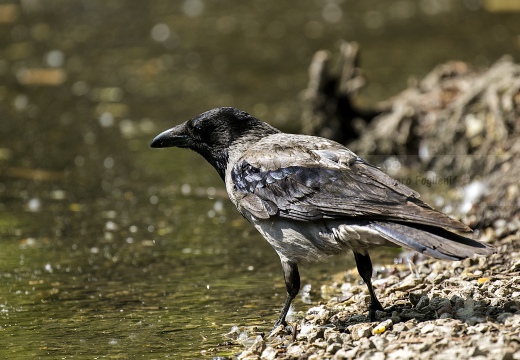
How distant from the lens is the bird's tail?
185 inches

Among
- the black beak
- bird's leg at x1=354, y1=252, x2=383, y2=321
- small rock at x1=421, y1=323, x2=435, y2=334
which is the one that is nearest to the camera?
small rock at x1=421, y1=323, x2=435, y2=334

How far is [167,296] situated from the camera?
253 inches

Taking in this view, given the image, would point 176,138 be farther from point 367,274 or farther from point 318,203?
point 367,274

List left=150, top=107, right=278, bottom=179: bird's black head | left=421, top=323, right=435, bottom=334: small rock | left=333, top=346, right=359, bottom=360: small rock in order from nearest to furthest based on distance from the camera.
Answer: left=333, top=346, right=359, bottom=360: small rock, left=421, top=323, right=435, bottom=334: small rock, left=150, top=107, right=278, bottom=179: bird's black head

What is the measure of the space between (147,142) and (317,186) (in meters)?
5.37

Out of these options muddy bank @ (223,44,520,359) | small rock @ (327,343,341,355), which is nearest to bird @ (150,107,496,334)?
muddy bank @ (223,44,520,359)

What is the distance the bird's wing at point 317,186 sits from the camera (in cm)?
514

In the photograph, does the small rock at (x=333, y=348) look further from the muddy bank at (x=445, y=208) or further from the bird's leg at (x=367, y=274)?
the bird's leg at (x=367, y=274)

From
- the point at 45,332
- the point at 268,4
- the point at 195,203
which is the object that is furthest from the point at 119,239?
the point at 268,4

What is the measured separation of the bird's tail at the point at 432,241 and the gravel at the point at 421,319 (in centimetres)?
43

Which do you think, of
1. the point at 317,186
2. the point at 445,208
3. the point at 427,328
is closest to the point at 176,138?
the point at 317,186

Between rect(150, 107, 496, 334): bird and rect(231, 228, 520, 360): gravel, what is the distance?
0.24 m

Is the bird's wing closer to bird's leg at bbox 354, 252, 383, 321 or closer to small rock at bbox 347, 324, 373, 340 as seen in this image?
bird's leg at bbox 354, 252, 383, 321

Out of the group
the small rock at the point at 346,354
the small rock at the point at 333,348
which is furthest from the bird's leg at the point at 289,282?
the small rock at the point at 346,354
